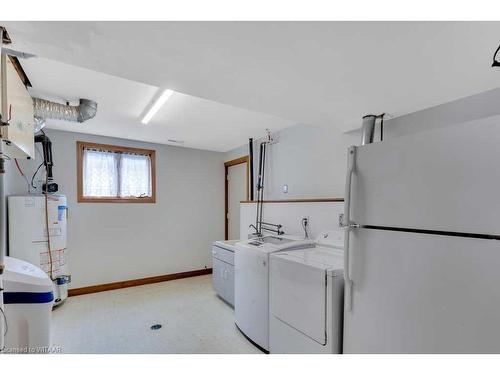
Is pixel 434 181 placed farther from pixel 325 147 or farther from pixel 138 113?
pixel 138 113

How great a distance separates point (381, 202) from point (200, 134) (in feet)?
9.81

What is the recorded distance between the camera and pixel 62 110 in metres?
2.44

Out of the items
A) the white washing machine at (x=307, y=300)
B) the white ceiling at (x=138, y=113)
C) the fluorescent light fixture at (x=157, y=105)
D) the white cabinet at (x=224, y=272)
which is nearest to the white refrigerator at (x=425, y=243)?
the white washing machine at (x=307, y=300)

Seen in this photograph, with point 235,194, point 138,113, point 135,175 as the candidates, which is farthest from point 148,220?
point 138,113

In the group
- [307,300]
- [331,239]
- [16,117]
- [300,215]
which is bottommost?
[307,300]

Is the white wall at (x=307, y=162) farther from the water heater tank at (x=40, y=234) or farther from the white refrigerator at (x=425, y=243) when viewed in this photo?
the water heater tank at (x=40, y=234)

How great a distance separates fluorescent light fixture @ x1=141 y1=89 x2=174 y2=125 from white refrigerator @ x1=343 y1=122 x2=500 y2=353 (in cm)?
174

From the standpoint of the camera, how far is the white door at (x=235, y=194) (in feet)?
15.0

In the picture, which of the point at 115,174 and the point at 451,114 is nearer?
the point at 451,114

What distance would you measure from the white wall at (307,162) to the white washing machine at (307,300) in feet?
2.52

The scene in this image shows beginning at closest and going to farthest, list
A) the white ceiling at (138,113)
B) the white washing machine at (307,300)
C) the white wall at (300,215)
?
the white washing machine at (307,300) → the white ceiling at (138,113) → the white wall at (300,215)

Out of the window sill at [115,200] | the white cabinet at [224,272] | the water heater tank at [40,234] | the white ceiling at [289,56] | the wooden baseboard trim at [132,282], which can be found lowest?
the wooden baseboard trim at [132,282]

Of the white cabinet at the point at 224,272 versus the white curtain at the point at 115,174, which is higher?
the white curtain at the point at 115,174

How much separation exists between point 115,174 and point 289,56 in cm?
366
